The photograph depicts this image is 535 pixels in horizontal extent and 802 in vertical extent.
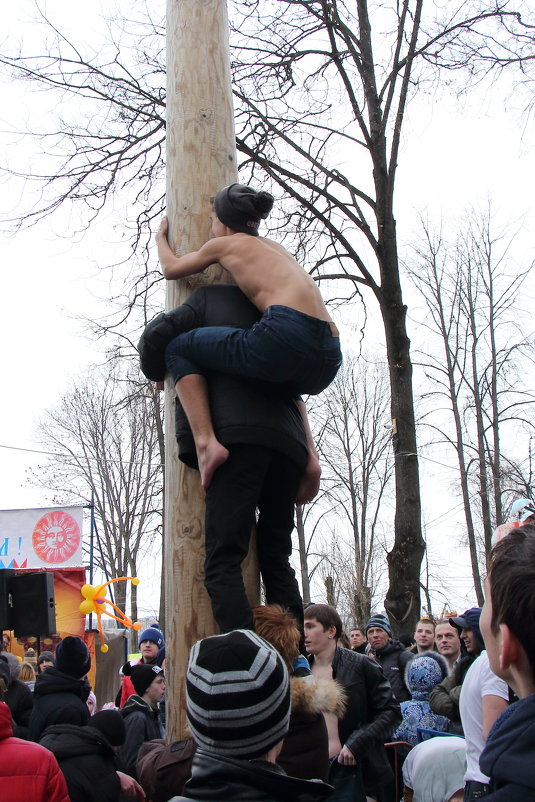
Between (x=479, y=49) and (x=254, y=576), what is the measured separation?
9834mm

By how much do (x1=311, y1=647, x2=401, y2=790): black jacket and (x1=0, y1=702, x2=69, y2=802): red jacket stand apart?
7.35ft

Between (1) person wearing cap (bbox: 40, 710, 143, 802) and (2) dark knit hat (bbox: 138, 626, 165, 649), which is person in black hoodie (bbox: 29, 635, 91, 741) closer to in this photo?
(1) person wearing cap (bbox: 40, 710, 143, 802)

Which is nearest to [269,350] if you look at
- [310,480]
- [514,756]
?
[310,480]

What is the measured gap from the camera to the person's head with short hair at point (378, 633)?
710cm

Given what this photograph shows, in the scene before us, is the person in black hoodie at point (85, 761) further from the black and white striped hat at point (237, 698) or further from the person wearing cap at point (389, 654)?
the person wearing cap at point (389, 654)

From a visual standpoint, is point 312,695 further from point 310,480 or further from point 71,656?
point 71,656

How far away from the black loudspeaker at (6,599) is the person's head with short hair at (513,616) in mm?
2820

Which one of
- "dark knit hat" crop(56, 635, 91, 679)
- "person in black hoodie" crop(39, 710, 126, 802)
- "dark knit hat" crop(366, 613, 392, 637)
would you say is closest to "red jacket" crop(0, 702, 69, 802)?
"person in black hoodie" crop(39, 710, 126, 802)

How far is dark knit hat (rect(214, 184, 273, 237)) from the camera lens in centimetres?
293

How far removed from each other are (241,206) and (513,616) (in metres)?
1.84

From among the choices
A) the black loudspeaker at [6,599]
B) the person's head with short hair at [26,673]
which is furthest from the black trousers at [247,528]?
the person's head with short hair at [26,673]

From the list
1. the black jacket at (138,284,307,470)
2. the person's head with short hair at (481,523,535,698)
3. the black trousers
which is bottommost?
the person's head with short hair at (481,523,535,698)

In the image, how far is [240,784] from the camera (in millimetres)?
1724

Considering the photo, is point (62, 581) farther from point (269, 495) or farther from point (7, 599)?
point (269, 495)
